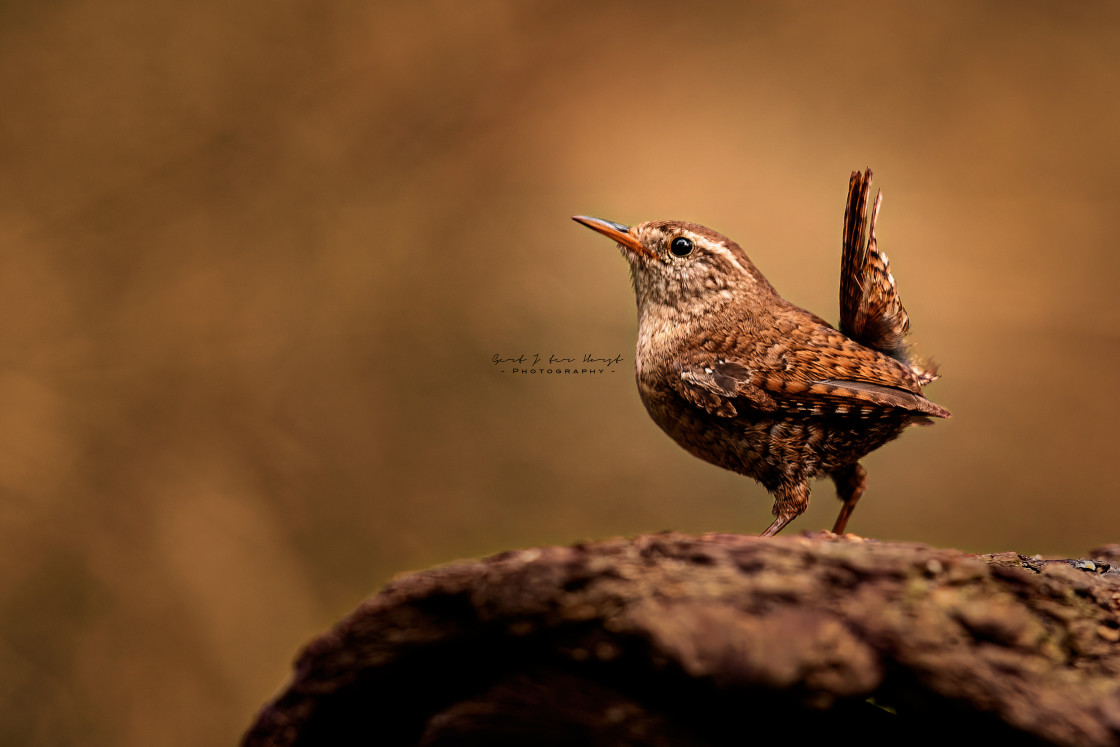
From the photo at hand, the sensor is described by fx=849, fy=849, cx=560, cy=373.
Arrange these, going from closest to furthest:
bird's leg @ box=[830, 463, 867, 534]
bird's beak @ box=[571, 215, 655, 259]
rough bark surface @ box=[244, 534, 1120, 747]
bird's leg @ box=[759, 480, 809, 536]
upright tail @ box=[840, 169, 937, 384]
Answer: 1. rough bark surface @ box=[244, 534, 1120, 747]
2. bird's leg @ box=[759, 480, 809, 536]
3. upright tail @ box=[840, 169, 937, 384]
4. bird's leg @ box=[830, 463, 867, 534]
5. bird's beak @ box=[571, 215, 655, 259]

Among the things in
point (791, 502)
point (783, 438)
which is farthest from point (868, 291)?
point (791, 502)

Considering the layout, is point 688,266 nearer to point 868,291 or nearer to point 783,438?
point 868,291

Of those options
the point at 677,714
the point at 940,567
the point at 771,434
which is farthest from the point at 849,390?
the point at 677,714

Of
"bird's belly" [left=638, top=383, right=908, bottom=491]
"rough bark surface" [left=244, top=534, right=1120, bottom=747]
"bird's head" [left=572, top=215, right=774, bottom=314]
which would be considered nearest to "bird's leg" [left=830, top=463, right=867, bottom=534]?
"bird's belly" [left=638, top=383, right=908, bottom=491]

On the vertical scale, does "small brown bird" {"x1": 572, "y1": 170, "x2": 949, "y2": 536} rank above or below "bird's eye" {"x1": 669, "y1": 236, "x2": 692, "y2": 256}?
below

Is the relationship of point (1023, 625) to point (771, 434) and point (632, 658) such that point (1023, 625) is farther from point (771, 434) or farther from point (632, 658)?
point (771, 434)

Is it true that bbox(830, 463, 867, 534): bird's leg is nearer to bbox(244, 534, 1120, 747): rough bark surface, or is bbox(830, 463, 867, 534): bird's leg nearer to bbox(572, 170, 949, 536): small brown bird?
bbox(572, 170, 949, 536): small brown bird

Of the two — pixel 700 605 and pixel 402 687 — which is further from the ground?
pixel 700 605
